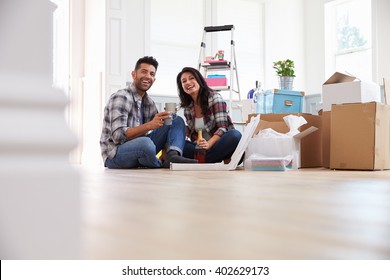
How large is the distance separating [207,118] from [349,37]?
384 cm

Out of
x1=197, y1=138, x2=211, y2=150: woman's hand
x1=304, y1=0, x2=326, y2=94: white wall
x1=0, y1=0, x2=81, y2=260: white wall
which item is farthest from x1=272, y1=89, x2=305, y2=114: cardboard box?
x1=0, y1=0, x2=81, y2=260: white wall

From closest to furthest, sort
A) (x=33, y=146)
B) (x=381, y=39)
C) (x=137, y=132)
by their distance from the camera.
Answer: (x=33, y=146), (x=137, y=132), (x=381, y=39)

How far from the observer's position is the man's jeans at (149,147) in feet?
9.06

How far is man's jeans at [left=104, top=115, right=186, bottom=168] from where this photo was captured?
2.76m

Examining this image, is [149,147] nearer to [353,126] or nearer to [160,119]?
[160,119]

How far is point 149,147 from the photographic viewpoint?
9.01ft

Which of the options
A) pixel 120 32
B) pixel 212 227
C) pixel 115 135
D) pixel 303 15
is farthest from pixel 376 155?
pixel 303 15

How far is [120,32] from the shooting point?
16.8 feet

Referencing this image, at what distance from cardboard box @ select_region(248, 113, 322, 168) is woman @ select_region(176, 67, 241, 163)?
25 centimetres

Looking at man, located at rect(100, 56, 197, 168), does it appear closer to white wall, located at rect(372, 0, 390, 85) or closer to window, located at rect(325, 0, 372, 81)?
white wall, located at rect(372, 0, 390, 85)

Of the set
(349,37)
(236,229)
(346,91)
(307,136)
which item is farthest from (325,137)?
(349,37)

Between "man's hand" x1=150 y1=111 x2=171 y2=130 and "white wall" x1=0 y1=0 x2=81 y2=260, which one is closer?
"white wall" x1=0 y1=0 x2=81 y2=260

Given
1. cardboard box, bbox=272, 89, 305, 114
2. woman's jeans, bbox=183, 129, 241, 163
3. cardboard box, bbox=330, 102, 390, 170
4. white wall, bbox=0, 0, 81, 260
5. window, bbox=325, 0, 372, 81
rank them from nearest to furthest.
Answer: white wall, bbox=0, 0, 81, 260 < cardboard box, bbox=330, 102, 390, 170 < woman's jeans, bbox=183, 129, 241, 163 < cardboard box, bbox=272, 89, 305, 114 < window, bbox=325, 0, 372, 81

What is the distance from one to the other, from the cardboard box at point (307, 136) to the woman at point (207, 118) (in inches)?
9.9
